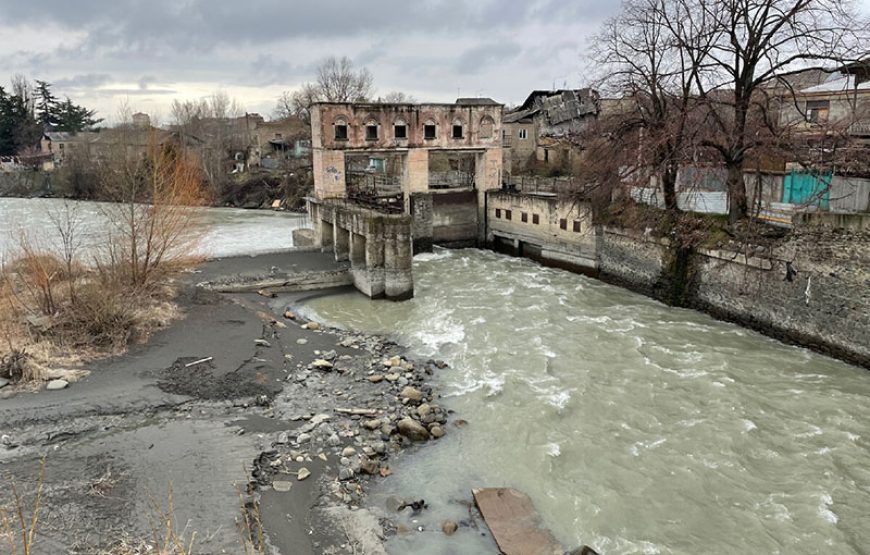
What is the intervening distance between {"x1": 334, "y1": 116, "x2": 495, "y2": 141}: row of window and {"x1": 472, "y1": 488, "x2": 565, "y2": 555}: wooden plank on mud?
21759mm

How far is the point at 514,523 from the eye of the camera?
823 cm

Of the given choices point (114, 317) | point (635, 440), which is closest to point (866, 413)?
point (635, 440)

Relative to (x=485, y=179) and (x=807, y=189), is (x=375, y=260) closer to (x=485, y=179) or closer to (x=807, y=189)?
(x=485, y=179)

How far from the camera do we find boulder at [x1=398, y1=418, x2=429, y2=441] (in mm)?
10547

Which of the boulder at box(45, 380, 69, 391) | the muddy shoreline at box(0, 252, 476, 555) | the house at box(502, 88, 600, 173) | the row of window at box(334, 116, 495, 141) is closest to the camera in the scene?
the muddy shoreline at box(0, 252, 476, 555)

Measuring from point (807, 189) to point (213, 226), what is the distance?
1302 inches

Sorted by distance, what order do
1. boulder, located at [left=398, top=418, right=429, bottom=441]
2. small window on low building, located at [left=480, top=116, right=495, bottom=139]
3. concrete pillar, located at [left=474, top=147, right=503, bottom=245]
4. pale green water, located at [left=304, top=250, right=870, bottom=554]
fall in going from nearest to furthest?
1. pale green water, located at [left=304, top=250, right=870, bottom=554]
2. boulder, located at [left=398, top=418, right=429, bottom=441]
3. small window on low building, located at [left=480, top=116, right=495, bottom=139]
4. concrete pillar, located at [left=474, top=147, right=503, bottom=245]

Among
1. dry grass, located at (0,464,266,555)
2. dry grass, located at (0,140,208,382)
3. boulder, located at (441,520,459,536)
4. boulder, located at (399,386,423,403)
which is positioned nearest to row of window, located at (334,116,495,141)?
dry grass, located at (0,140,208,382)

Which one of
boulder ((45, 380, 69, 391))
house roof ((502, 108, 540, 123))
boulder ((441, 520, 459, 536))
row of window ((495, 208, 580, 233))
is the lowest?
boulder ((441, 520, 459, 536))

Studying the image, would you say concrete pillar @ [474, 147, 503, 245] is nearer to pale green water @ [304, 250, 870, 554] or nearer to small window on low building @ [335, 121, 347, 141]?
small window on low building @ [335, 121, 347, 141]

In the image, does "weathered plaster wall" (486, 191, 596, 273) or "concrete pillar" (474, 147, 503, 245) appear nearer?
"weathered plaster wall" (486, 191, 596, 273)

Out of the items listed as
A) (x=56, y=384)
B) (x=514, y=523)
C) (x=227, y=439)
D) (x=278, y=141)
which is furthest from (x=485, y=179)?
(x=278, y=141)

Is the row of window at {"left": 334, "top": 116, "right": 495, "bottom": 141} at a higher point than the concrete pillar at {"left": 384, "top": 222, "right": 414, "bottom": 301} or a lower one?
higher

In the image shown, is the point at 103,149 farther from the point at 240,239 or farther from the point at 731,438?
the point at 731,438
